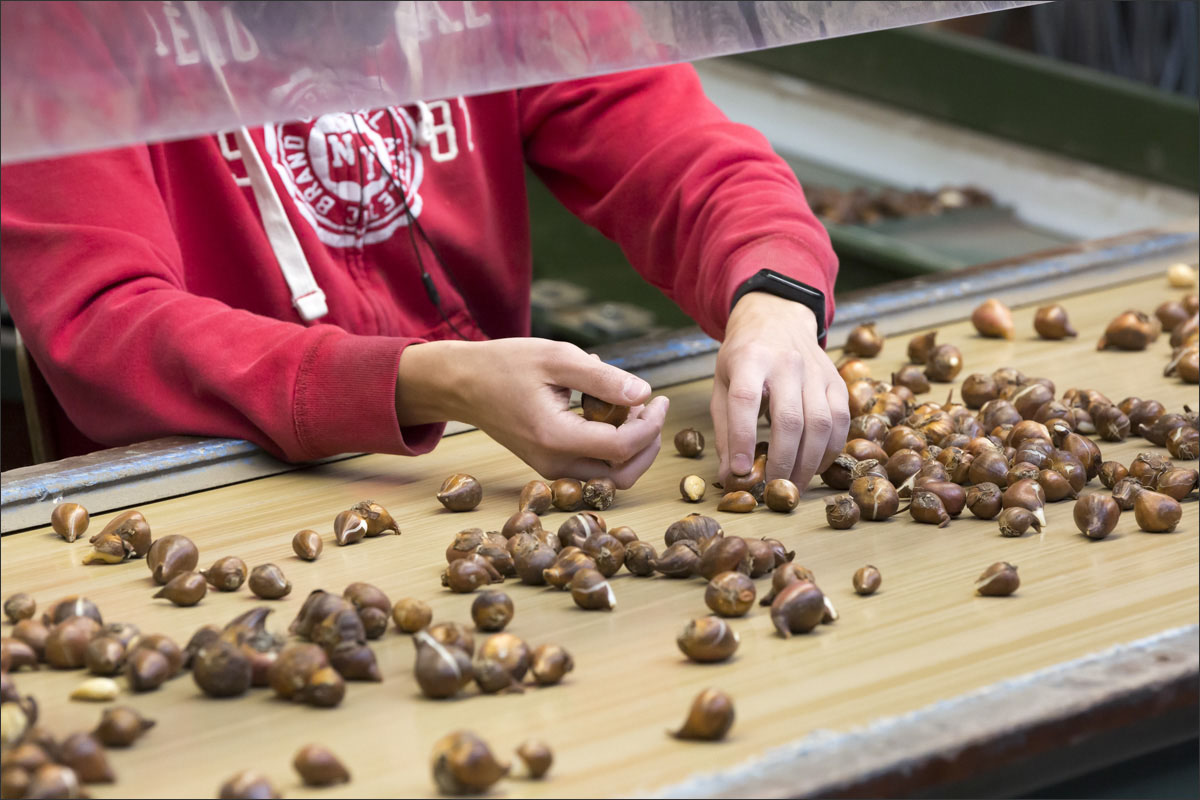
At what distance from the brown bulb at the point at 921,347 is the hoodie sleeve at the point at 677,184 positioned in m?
0.12

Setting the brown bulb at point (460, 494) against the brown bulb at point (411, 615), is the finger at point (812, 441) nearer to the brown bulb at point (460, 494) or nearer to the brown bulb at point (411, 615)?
the brown bulb at point (460, 494)

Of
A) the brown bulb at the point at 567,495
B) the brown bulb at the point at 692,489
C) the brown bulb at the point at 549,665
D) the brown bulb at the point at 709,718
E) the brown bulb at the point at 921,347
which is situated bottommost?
the brown bulb at the point at 921,347

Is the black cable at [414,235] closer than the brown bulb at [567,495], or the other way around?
the brown bulb at [567,495]

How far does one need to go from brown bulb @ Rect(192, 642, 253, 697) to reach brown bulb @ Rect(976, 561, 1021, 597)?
464 mm

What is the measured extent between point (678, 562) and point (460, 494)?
0.78 feet

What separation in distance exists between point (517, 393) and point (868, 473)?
0.30 m

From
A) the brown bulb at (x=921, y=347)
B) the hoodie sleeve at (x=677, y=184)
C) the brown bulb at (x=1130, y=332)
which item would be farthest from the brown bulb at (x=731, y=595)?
the brown bulb at (x=1130, y=332)

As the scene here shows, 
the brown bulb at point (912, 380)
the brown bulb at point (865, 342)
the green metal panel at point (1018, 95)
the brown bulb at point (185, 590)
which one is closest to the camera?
the brown bulb at point (185, 590)

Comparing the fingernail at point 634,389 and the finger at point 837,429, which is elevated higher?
the fingernail at point 634,389

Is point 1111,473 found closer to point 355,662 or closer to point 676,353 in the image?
point 676,353

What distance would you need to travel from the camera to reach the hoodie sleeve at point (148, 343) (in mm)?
1231

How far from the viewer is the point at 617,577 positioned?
3.25ft

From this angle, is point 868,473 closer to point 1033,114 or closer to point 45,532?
point 45,532

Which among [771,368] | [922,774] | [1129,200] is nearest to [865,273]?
[1129,200]
